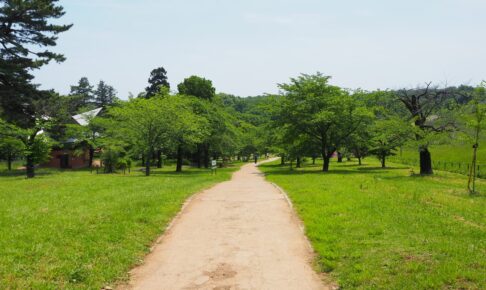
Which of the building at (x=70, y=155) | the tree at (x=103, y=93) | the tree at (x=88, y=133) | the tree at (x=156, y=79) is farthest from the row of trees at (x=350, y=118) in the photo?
the tree at (x=103, y=93)

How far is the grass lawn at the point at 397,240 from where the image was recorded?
22.1 feet

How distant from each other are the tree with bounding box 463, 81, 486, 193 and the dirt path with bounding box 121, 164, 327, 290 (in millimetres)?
12276

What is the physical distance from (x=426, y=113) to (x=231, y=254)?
Result: 28.5 meters

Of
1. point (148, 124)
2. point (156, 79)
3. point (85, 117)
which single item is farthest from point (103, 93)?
point (148, 124)

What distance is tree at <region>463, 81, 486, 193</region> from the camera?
67.9 ft

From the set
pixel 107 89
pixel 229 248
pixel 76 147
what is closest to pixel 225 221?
pixel 229 248

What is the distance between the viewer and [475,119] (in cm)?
2106

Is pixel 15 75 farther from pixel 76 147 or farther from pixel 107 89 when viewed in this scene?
pixel 107 89

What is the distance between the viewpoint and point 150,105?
33250 mm

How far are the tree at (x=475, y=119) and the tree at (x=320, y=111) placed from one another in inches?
513

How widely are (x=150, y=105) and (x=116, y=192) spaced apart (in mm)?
16263

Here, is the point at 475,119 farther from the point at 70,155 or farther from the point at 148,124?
the point at 70,155

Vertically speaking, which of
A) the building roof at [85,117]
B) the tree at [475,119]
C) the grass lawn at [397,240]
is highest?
the building roof at [85,117]

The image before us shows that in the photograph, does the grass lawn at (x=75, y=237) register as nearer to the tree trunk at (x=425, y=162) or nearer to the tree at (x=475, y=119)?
the tree at (x=475, y=119)
